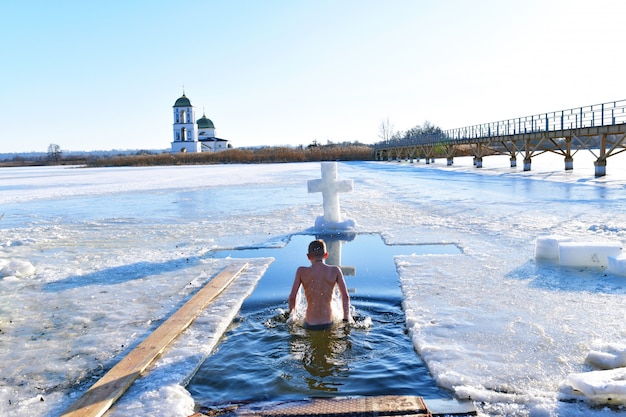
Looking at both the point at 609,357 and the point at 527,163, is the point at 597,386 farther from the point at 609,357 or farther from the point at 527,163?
the point at 527,163

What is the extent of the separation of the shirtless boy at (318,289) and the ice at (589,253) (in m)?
3.80

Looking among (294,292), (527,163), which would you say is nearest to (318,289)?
(294,292)

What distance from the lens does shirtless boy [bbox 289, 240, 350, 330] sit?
529 cm

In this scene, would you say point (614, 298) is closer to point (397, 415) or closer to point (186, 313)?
point (397, 415)

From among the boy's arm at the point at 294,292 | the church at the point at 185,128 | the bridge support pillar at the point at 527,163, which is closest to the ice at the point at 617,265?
the boy's arm at the point at 294,292

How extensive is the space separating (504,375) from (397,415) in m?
1.09

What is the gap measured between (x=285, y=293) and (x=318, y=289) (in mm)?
1464

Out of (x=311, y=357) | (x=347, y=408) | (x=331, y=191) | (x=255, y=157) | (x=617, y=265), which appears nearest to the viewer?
(x=347, y=408)

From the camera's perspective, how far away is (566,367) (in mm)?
4082

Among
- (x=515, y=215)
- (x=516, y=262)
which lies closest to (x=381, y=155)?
(x=515, y=215)

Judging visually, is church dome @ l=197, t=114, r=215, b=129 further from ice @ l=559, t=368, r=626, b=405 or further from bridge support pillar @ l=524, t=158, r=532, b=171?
ice @ l=559, t=368, r=626, b=405

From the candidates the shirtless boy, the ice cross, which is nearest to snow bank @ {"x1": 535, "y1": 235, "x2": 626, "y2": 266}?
the shirtless boy

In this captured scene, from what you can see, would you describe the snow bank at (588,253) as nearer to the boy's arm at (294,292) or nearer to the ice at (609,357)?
the ice at (609,357)

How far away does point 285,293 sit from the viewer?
22.3 ft
